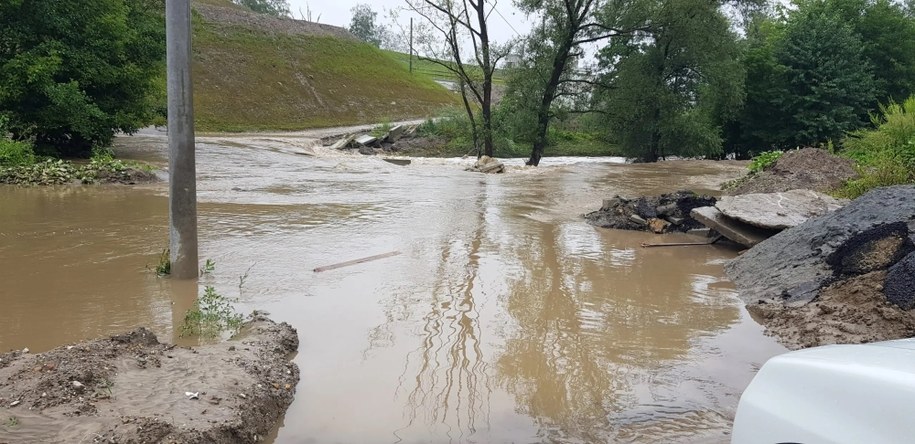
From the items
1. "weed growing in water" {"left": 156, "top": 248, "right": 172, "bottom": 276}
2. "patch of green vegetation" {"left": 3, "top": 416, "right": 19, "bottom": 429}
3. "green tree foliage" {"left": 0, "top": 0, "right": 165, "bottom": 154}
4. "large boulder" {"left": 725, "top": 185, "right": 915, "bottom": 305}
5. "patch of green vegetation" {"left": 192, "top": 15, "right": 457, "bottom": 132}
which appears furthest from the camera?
"patch of green vegetation" {"left": 192, "top": 15, "right": 457, "bottom": 132}

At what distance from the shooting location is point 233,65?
48062 mm

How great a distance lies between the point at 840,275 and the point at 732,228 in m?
3.01

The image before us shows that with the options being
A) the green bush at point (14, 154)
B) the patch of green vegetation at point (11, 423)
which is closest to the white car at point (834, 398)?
the patch of green vegetation at point (11, 423)

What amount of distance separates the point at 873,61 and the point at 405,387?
121 ft

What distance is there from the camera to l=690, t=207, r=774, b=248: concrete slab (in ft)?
31.5

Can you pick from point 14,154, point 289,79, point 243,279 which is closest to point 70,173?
point 14,154

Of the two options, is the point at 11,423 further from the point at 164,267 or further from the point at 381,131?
the point at 381,131

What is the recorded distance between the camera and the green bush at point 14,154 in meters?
15.5

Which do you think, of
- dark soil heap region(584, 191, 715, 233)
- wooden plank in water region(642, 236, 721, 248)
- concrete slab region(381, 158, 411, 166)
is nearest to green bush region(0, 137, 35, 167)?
concrete slab region(381, 158, 411, 166)

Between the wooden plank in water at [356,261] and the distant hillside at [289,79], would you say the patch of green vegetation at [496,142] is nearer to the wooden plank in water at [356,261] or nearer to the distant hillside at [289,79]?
the distant hillside at [289,79]

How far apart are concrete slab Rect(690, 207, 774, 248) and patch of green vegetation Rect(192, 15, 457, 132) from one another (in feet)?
113

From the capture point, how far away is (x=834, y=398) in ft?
6.41

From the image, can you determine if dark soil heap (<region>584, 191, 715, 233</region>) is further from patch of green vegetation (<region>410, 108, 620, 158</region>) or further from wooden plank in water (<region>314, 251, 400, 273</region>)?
patch of green vegetation (<region>410, 108, 620, 158</region>)

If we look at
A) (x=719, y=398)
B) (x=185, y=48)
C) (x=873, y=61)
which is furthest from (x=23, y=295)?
(x=873, y=61)
